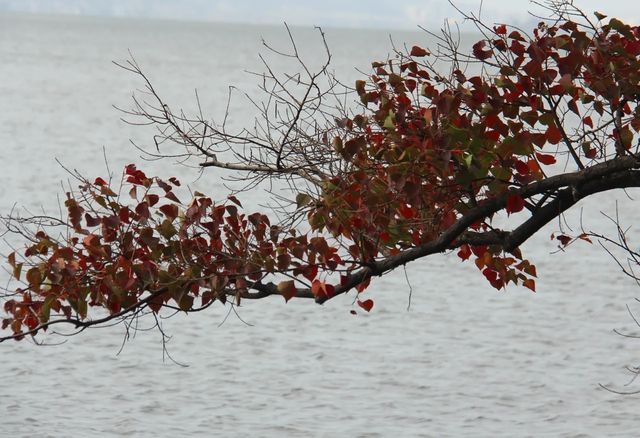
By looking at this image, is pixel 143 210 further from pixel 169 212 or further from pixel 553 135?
pixel 553 135

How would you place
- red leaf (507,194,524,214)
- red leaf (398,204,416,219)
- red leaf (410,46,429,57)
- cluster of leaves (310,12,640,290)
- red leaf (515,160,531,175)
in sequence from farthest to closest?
red leaf (410,46,429,57) < red leaf (398,204,416,219) < red leaf (515,160,531,175) < red leaf (507,194,524,214) < cluster of leaves (310,12,640,290)

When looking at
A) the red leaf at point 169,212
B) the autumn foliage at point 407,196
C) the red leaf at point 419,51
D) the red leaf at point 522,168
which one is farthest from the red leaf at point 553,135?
the red leaf at point 169,212

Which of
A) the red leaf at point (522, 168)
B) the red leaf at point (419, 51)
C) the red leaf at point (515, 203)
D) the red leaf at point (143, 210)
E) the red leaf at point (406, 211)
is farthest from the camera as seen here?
the red leaf at point (419, 51)

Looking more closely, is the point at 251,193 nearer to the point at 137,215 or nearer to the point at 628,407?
the point at 628,407

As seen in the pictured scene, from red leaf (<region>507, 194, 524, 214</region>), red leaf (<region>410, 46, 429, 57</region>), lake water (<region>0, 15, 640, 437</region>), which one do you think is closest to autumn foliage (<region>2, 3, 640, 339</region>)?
red leaf (<region>507, 194, 524, 214</region>)

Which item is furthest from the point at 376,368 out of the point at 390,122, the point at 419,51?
the point at 390,122

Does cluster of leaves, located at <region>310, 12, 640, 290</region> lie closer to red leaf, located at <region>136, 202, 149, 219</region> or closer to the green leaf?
the green leaf

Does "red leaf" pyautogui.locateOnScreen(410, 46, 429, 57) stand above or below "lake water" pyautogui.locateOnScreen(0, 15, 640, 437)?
above

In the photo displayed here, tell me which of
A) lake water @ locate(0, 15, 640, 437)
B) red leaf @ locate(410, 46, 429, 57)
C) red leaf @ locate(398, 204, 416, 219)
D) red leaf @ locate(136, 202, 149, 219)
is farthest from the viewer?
lake water @ locate(0, 15, 640, 437)

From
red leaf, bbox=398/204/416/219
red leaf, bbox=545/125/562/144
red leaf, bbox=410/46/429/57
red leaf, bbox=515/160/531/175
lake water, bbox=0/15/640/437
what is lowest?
lake water, bbox=0/15/640/437

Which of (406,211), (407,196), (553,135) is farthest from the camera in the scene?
(406,211)

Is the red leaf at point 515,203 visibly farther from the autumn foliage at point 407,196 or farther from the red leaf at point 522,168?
the red leaf at point 522,168

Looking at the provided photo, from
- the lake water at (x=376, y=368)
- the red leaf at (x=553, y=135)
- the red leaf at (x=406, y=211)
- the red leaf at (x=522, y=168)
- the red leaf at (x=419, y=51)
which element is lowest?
the lake water at (x=376, y=368)

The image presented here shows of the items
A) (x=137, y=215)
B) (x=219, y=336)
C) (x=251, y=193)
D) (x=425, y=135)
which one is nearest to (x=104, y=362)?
(x=219, y=336)
